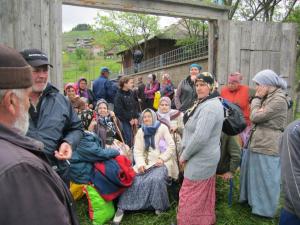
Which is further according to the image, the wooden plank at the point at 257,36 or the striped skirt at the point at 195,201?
the wooden plank at the point at 257,36

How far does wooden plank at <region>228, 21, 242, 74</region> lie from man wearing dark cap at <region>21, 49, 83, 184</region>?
11.7 feet

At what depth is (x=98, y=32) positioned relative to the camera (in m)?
37.4

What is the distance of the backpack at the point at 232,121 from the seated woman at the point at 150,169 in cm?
107

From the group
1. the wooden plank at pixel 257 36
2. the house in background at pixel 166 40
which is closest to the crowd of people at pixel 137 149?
the wooden plank at pixel 257 36

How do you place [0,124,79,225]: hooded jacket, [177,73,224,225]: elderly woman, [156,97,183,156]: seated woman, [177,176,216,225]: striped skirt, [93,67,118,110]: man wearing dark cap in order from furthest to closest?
1. [93,67,118,110]: man wearing dark cap
2. [156,97,183,156]: seated woman
3. [177,176,216,225]: striped skirt
4. [177,73,224,225]: elderly woman
5. [0,124,79,225]: hooded jacket

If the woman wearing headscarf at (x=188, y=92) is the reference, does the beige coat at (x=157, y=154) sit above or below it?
below

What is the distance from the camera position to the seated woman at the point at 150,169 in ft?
13.4

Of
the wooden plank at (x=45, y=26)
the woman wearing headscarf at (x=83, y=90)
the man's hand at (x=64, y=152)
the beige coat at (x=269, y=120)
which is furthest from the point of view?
the woman wearing headscarf at (x=83, y=90)

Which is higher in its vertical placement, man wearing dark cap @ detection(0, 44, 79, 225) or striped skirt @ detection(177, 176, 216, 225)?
man wearing dark cap @ detection(0, 44, 79, 225)

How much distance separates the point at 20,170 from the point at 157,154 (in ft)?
11.7

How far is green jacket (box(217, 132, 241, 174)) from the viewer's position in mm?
3863

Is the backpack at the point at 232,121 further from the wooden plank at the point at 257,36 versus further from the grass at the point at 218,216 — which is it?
the wooden plank at the point at 257,36

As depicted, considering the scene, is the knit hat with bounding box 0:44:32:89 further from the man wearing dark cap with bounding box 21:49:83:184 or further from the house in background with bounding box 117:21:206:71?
the house in background with bounding box 117:21:206:71

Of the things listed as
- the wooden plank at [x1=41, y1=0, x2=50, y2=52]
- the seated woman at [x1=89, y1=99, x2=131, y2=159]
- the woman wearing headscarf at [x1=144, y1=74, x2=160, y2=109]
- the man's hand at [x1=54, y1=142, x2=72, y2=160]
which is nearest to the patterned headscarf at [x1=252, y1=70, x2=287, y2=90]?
the seated woman at [x1=89, y1=99, x2=131, y2=159]
